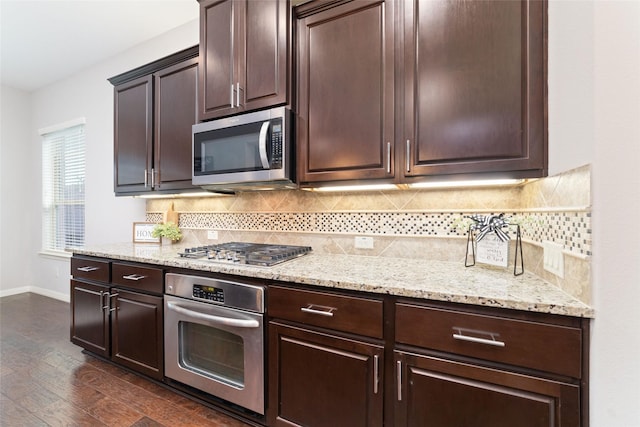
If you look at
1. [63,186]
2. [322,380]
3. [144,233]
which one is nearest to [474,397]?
[322,380]

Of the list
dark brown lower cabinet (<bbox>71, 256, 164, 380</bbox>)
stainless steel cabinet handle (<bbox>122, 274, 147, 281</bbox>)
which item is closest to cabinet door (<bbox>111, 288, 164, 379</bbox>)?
dark brown lower cabinet (<bbox>71, 256, 164, 380</bbox>)

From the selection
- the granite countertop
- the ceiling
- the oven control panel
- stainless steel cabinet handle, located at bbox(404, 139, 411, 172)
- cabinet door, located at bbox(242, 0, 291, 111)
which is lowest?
the oven control panel

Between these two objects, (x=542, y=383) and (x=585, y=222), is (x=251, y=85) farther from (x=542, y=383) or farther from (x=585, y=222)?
(x=542, y=383)

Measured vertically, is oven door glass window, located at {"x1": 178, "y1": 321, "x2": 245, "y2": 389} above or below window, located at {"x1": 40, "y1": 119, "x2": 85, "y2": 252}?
below

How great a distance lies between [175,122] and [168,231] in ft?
3.22

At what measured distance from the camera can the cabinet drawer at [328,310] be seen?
3.79 ft

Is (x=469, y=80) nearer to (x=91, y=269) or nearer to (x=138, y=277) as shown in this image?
(x=138, y=277)

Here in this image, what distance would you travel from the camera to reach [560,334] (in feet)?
2.91

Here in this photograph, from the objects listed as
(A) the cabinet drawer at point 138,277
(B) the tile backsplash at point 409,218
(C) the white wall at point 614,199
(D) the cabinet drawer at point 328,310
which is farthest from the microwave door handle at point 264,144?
(C) the white wall at point 614,199

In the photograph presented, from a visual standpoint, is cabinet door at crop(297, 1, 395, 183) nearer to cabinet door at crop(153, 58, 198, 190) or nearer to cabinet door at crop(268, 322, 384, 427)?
cabinet door at crop(268, 322, 384, 427)

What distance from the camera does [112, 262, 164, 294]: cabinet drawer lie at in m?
1.78

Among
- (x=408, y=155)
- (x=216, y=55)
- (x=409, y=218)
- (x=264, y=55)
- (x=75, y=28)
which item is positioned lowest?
(x=409, y=218)

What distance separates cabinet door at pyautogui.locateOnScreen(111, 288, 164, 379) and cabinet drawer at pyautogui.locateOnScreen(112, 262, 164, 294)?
0.06m

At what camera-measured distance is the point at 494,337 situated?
3.17 feet
